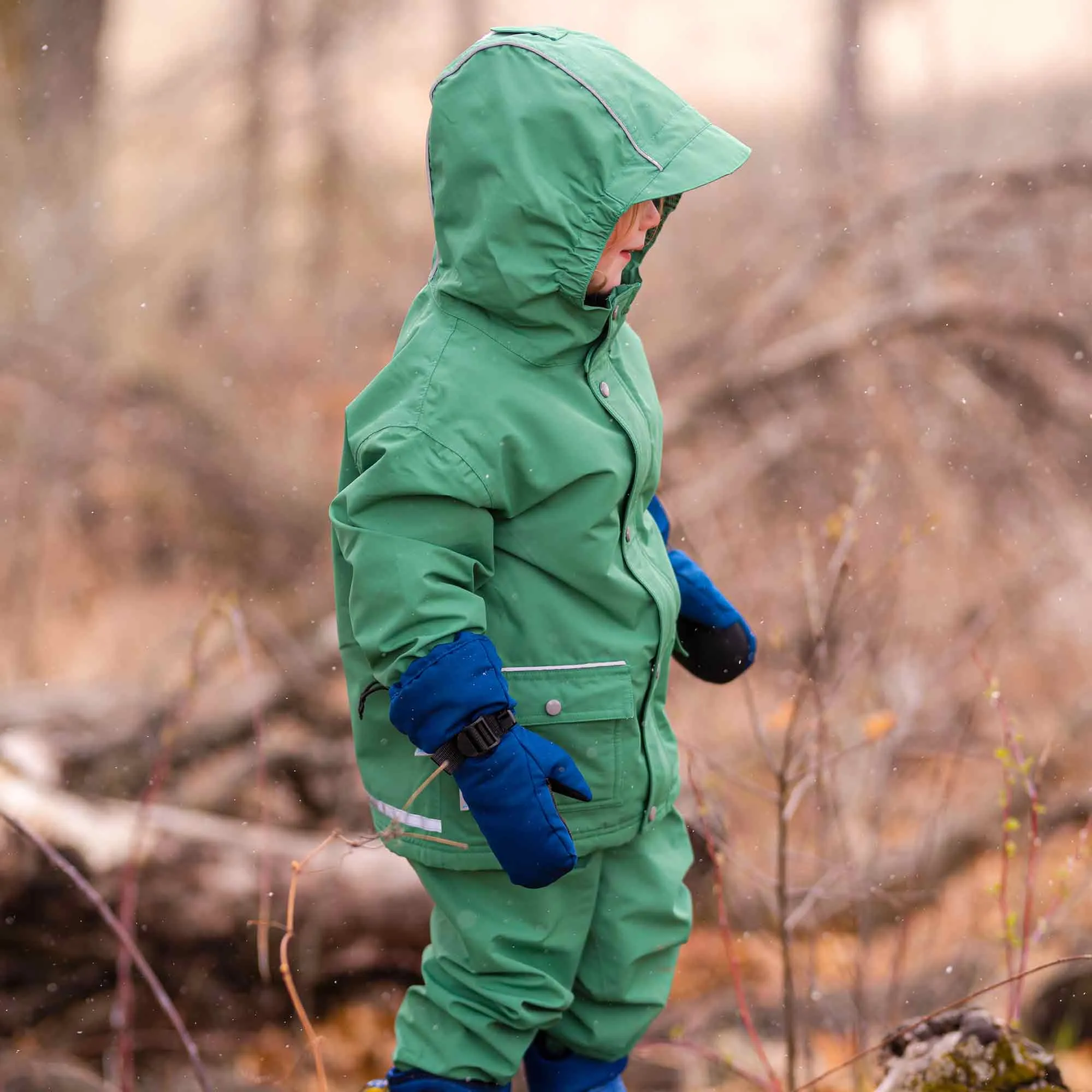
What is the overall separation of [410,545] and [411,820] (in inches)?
17.7

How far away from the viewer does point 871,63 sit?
6227 millimetres

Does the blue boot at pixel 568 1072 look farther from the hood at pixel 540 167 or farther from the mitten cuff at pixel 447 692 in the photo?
the hood at pixel 540 167

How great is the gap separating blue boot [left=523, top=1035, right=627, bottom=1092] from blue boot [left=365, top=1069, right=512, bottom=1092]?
15cm

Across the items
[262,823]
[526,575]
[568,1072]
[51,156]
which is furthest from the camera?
[51,156]

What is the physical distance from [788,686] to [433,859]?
296cm

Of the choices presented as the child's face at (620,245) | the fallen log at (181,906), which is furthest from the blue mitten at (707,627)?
the fallen log at (181,906)

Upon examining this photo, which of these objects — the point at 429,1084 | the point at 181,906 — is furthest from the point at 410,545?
the point at 181,906

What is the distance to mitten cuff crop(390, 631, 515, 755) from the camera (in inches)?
58.3

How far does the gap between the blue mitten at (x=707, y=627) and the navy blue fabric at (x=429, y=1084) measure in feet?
2.53

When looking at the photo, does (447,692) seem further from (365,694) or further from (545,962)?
(545,962)

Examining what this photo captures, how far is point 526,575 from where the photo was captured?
171 cm

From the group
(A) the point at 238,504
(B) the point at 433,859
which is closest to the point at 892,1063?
(B) the point at 433,859

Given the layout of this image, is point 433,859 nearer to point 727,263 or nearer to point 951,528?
point 951,528

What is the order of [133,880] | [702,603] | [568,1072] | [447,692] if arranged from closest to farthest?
[447,692] < [568,1072] < [702,603] < [133,880]
